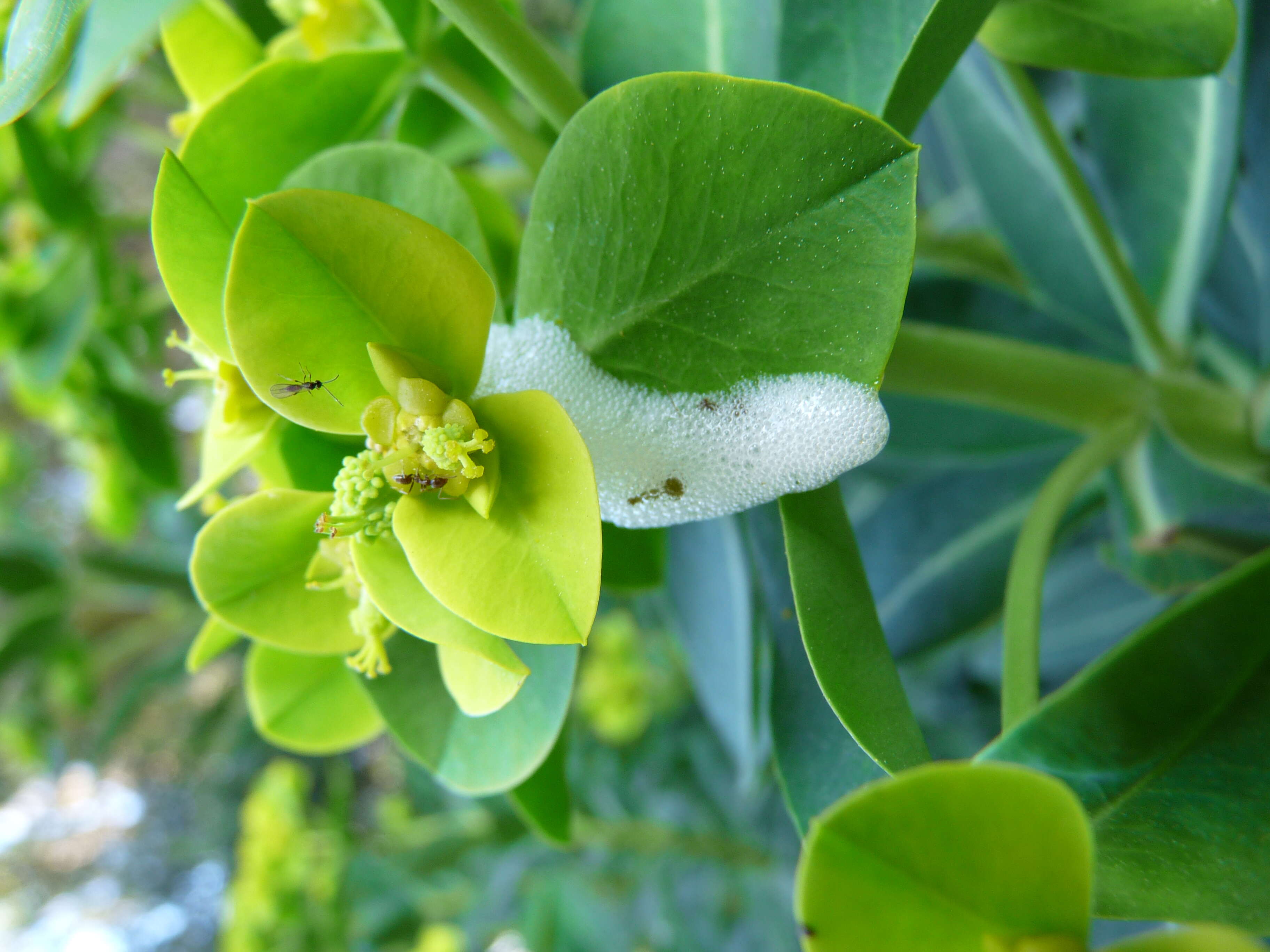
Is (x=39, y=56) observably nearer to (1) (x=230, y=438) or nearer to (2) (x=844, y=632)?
(1) (x=230, y=438)

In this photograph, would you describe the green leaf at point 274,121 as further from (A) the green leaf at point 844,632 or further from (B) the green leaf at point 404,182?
(A) the green leaf at point 844,632

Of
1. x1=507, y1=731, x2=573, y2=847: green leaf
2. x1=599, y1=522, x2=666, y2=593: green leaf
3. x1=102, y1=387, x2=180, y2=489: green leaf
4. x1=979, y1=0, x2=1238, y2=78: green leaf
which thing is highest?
x1=979, y1=0, x2=1238, y2=78: green leaf

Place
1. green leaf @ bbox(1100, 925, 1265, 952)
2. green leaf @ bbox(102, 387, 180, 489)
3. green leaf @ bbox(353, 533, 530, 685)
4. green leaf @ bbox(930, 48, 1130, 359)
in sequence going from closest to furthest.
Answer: green leaf @ bbox(1100, 925, 1265, 952) < green leaf @ bbox(353, 533, 530, 685) < green leaf @ bbox(930, 48, 1130, 359) < green leaf @ bbox(102, 387, 180, 489)

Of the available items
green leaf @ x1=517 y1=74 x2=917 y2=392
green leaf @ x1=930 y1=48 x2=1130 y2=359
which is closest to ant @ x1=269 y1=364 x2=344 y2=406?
green leaf @ x1=517 y1=74 x2=917 y2=392

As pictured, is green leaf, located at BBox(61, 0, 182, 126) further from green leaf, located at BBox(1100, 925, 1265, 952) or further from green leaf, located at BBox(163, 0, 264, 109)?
green leaf, located at BBox(1100, 925, 1265, 952)

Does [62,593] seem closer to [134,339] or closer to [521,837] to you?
[134,339]

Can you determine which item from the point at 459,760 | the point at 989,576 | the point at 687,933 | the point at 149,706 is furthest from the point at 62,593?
the point at 149,706
